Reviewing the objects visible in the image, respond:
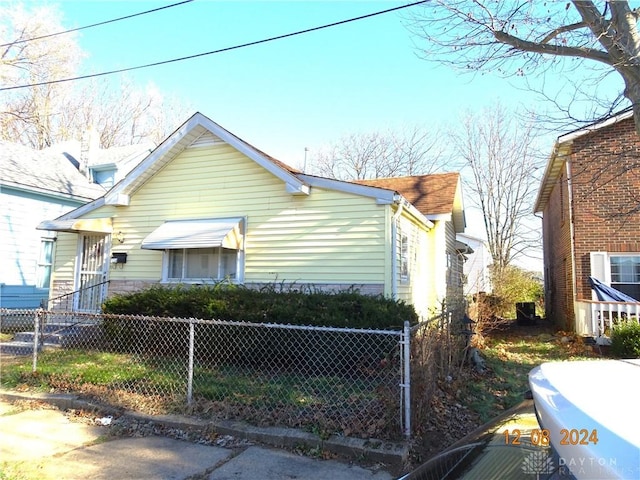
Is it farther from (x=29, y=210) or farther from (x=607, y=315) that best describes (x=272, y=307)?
(x=29, y=210)

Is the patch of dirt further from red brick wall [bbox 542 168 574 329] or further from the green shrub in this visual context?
red brick wall [bbox 542 168 574 329]

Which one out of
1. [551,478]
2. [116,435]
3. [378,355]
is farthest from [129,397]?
[551,478]

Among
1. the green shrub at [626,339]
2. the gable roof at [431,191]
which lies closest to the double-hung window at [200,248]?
the gable roof at [431,191]

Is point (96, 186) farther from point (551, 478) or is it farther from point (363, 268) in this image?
point (551, 478)

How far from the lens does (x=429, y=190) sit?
13656 mm

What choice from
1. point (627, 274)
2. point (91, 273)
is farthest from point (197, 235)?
point (627, 274)

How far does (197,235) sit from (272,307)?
3.02 meters

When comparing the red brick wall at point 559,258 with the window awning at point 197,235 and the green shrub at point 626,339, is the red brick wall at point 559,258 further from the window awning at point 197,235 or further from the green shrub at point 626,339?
the window awning at point 197,235

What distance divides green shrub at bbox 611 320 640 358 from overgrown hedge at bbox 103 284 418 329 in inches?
182

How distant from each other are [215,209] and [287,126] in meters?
7.91

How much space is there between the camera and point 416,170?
97.1ft

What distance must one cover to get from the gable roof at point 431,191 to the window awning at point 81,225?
25.0 ft

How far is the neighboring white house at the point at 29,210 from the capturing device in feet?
45.8

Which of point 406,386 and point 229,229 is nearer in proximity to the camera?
point 406,386
